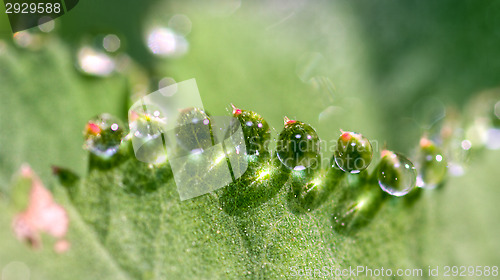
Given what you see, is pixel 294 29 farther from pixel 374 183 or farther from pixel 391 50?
pixel 374 183

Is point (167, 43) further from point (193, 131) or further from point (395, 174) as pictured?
point (395, 174)

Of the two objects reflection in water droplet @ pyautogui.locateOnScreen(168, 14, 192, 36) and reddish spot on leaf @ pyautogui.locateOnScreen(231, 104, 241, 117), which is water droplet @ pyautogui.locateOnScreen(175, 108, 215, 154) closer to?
reddish spot on leaf @ pyautogui.locateOnScreen(231, 104, 241, 117)

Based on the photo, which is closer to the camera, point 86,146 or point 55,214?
point 55,214

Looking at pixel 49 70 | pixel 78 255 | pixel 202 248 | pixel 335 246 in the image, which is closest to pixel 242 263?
pixel 202 248

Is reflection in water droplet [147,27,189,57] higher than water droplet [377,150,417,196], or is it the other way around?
reflection in water droplet [147,27,189,57]

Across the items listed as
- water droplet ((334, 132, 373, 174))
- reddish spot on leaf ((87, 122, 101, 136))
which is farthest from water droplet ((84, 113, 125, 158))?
water droplet ((334, 132, 373, 174))

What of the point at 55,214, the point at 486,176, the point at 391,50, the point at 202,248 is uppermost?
the point at 391,50

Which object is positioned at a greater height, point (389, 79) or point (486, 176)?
point (389, 79)
